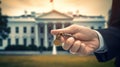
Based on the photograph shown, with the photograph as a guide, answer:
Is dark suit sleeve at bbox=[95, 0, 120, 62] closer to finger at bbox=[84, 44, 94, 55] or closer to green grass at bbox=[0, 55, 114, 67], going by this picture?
finger at bbox=[84, 44, 94, 55]

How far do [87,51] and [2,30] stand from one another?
1.50m

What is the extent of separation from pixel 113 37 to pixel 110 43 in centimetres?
3

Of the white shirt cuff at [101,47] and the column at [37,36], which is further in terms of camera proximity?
the column at [37,36]

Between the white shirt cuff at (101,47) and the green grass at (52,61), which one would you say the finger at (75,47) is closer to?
the white shirt cuff at (101,47)

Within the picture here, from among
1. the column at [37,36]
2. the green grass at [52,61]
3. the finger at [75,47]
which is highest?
the finger at [75,47]

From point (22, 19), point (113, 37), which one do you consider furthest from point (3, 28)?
point (113, 37)

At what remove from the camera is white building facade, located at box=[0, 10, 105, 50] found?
2.12 m

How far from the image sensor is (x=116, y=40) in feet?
2.72

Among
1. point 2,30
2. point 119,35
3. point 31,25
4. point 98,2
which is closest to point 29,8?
point 31,25

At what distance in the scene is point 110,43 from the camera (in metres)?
0.81

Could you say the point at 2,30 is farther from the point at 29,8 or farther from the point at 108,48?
the point at 108,48

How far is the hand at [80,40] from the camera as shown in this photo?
0.70 metres

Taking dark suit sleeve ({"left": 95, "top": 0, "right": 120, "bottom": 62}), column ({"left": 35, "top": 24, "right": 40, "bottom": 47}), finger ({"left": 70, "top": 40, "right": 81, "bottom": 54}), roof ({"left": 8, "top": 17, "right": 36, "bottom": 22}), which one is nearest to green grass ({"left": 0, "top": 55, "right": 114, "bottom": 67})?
column ({"left": 35, "top": 24, "right": 40, "bottom": 47})

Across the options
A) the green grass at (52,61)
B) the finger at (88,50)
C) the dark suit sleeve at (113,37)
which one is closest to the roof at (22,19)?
the green grass at (52,61)
